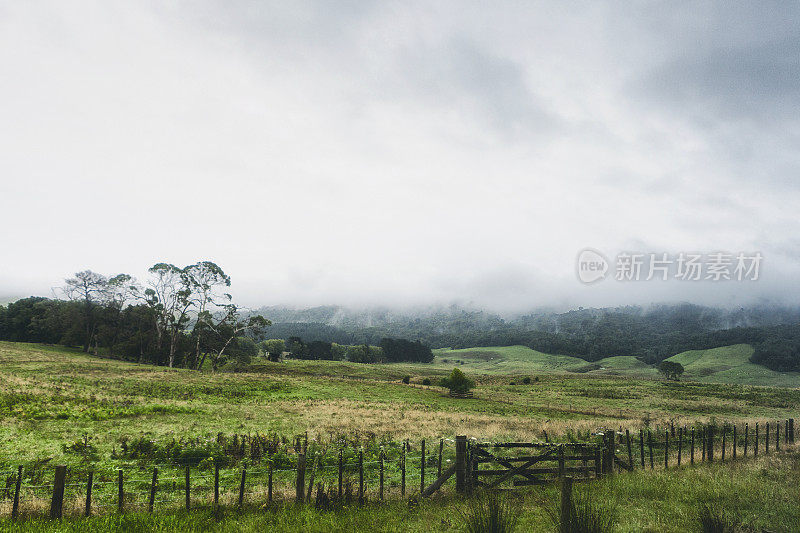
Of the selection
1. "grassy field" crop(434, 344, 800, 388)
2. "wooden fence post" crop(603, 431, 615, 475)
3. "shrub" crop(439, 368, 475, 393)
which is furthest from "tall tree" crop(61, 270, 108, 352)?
"grassy field" crop(434, 344, 800, 388)

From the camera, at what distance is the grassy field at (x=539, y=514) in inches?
375

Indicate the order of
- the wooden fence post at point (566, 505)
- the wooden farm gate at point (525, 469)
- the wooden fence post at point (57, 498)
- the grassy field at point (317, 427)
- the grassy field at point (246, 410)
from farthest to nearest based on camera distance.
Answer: the grassy field at point (246, 410) < the wooden farm gate at point (525, 469) < the grassy field at point (317, 427) < the wooden fence post at point (57, 498) < the wooden fence post at point (566, 505)

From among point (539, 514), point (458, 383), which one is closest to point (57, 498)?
point (539, 514)

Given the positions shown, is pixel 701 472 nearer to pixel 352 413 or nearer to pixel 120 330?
pixel 352 413

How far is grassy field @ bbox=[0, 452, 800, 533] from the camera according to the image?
9.53 metres

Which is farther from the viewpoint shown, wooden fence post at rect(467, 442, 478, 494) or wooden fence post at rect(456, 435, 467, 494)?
wooden fence post at rect(456, 435, 467, 494)

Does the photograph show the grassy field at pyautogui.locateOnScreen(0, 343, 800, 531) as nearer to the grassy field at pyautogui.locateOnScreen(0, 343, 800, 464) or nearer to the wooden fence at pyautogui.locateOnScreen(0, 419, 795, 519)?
the grassy field at pyautogui.locateOnScreen(0, 343, 800, 464)

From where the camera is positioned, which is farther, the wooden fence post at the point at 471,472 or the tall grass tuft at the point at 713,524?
the wooden fence post at the point at 471,472

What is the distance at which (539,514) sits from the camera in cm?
1088

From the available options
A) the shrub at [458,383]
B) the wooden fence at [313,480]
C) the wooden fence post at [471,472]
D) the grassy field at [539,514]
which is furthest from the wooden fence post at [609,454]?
the shrub at [458,383]

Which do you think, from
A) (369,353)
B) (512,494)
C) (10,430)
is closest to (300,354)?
(369,353)

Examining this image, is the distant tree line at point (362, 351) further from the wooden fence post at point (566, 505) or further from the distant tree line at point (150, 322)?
the wooden fence post at point (566, 505)

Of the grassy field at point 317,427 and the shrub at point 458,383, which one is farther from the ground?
the grassy field at point 317,427

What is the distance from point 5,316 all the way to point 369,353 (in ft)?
361
